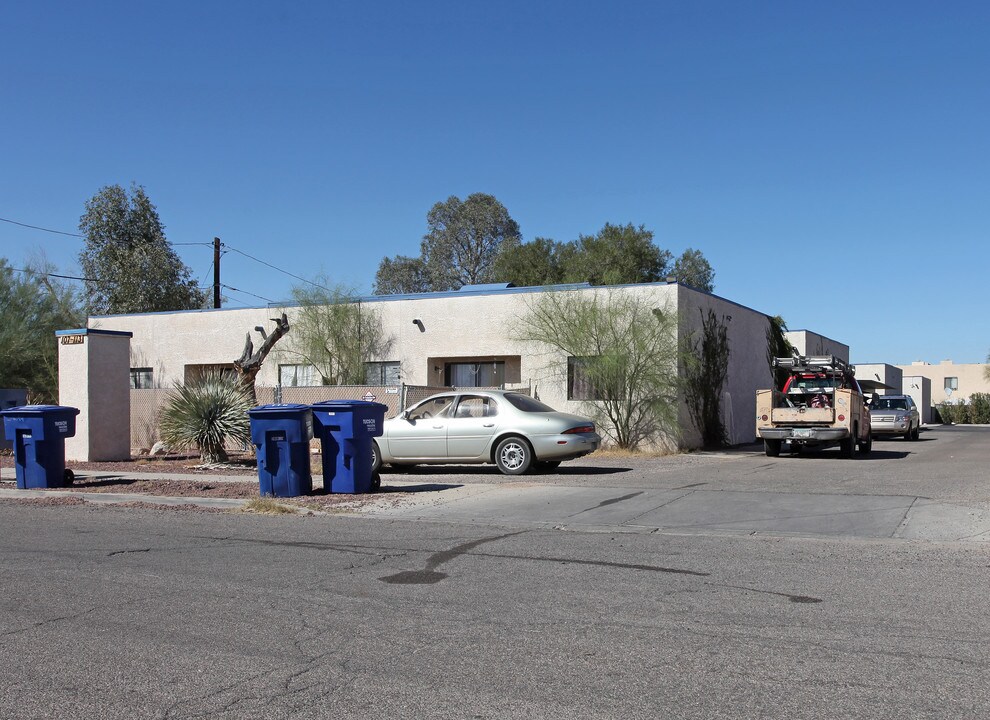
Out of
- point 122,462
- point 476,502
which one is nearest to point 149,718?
point 476,502

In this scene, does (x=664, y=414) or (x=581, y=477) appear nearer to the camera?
(x=581, y=477)

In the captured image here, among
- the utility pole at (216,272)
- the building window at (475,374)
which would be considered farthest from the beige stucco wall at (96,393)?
the utility pole at (216,272)

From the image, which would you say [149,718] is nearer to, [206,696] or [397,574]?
[206,696]

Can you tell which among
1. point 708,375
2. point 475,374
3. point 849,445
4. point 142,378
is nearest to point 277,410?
point 849,445

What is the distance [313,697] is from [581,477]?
1184 centimetres

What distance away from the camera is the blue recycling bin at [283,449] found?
13555mm

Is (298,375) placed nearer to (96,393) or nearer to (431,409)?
(96,393)

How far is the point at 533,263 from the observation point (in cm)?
5644

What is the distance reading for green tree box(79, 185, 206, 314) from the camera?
4344 centimetres

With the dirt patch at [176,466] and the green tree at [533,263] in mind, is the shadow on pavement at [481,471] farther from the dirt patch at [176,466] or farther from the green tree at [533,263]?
the green tree at [533,263]

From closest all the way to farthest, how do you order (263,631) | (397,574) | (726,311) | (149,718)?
(149,718), (263,631), (397,574), (726,311)

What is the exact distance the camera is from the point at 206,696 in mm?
4957

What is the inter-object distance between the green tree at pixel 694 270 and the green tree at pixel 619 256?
11.3 ft

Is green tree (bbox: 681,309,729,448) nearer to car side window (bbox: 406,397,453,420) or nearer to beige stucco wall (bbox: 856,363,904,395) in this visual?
car side window (bbox: 406,397,453,420)
